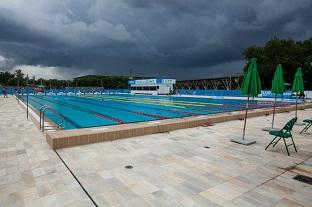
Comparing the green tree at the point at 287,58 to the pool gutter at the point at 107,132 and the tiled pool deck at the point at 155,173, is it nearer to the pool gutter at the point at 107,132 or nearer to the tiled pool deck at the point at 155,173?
the pool gutter at the point at 107,132

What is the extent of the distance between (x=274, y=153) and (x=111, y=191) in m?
3.90

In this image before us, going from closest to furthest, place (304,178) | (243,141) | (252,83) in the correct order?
(304,178), (252,83), (243,141)

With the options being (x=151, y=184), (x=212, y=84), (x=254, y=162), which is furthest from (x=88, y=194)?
(x=212, y=84)

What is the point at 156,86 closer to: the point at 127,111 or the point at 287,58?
the point at 287,58

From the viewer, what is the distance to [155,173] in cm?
→ 392

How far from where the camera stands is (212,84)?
187 feet

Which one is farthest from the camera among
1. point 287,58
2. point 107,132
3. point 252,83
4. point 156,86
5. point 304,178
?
point 156,86

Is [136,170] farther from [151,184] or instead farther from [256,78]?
[256,78]

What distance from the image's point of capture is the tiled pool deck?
10.0 feet

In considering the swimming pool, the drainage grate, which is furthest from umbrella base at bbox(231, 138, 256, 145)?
the swimming pool

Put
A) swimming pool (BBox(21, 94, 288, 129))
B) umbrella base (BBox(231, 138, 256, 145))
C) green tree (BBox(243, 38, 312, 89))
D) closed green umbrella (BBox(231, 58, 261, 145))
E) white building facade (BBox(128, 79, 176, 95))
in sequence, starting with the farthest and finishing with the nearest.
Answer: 1. white building facade (BBox(128, 79, 176, 95))
2. green tree (BBox(243, 38, 312, 89))
3. swimming pool (BBox(21, 94, 288, 129))
4. umbrella base (BBox(231, 138, 256, 145))
5. closed green umbrella (BBox(231, 58, 261, 145))

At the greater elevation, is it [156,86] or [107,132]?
[156,86]

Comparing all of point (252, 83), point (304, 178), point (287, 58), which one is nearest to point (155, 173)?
point (304, 178)

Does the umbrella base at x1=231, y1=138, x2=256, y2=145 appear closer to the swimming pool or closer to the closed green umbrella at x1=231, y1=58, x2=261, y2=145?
the closed green umbrella at x1=231, y1=58, x2=261, y2=145
